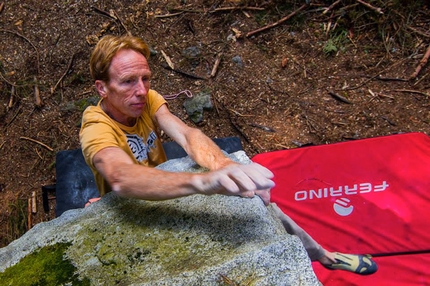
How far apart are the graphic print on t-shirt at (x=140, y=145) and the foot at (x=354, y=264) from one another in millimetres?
1402

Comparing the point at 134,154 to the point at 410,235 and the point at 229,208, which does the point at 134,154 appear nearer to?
the point at 229,208

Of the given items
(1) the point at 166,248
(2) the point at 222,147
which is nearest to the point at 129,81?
(1) the point at 166,248

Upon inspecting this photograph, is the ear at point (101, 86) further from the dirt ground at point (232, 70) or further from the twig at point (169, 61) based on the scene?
the twig at point (169, 61)

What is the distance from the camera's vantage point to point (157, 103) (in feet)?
8.35

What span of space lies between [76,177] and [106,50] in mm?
1734

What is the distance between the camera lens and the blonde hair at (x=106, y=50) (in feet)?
7.13

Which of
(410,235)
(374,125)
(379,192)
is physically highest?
(374,125)

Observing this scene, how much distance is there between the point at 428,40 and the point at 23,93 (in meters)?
4.63

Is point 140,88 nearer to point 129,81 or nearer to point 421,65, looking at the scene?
point 129,81

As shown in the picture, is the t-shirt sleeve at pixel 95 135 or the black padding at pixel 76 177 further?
the black padding at pixel 76 177

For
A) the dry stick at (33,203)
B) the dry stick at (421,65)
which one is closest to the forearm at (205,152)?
the dry stick at (33,203)

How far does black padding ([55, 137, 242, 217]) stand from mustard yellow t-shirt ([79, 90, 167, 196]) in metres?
0.98

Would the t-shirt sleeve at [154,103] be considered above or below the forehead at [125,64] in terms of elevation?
below

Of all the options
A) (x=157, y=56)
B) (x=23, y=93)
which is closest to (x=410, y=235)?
(x=157, y=56)
